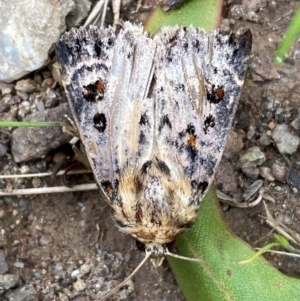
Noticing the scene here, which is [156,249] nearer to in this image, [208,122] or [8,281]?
[208,122]

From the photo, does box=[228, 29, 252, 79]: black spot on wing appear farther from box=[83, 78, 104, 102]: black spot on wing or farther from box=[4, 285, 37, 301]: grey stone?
box=[4, 285, 37, 301]: grey stone

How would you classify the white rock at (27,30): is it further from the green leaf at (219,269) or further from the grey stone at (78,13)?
the green leaf at (219,269)

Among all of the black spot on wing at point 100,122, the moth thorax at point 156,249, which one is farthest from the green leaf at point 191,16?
the moth thorax at point 156,249

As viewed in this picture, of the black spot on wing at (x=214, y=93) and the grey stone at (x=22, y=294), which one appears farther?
the grey stone at (x=22, y=294)

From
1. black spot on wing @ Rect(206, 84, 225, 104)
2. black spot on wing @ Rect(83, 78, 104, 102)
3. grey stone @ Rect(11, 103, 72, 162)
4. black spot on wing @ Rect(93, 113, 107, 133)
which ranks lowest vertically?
grey stone @ Rect(11, 103, 72, 162)

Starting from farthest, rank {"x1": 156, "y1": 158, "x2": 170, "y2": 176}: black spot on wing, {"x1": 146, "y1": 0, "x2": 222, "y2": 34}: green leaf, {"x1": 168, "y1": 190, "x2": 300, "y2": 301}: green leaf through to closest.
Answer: {"x1": 146, "y1": 0, "x2": 222, "y2": 34}: green leaf
{"x1": 168, "y1": 190, "x2": 300, "y2": 301}: green leaf
{"x1": 156, "y1": 158, "x2": 170, "y2": 176}: black spot on wing

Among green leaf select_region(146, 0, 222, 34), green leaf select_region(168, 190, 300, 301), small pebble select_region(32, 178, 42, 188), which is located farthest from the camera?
small pebble select_region(32, 178, 42, 188)

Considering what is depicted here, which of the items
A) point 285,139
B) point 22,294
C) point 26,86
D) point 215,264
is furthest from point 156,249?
point 26,86

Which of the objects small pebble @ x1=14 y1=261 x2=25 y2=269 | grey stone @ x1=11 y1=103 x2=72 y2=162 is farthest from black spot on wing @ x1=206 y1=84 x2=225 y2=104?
small pebble @ x1=14 y1=261 x2=25 y2=269
